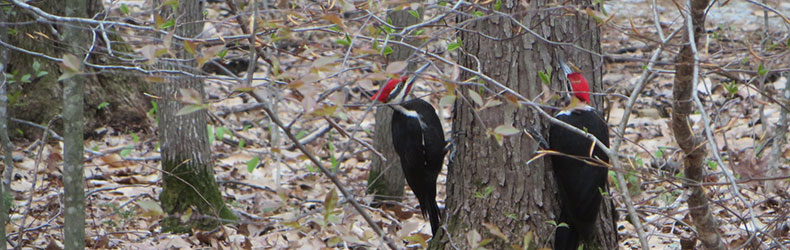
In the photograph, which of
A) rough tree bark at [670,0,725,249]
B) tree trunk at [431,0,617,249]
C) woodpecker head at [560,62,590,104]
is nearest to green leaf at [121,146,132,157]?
tree trunk at [431,0,617,249]

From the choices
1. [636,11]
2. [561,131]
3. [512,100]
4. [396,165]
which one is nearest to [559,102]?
[561,131]

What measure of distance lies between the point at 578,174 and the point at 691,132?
737mm

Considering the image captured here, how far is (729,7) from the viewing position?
33.0 feet

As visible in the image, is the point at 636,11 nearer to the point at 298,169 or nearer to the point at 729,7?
the point at 729,7

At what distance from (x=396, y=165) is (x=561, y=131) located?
2347 mm

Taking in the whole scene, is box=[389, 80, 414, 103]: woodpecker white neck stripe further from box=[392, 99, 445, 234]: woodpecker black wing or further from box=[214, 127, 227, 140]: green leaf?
box=[214, 127, 227, 140]: green leaf

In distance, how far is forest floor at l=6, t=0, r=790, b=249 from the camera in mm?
3654

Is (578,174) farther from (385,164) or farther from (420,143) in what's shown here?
(385,164)

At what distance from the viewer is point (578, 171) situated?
325cm

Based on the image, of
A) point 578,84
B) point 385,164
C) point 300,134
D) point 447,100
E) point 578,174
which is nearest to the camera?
point 447,100

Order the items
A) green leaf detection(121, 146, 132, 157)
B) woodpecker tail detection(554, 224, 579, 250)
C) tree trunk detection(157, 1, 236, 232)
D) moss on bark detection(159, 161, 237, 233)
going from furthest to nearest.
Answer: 1. green leaf detection(121, 146, 132, 157)
2. moss on bark detection(159, 161, 237, 233)
3. tree trunk detection(157, 1, 236, 232)
4. woodpecker tail detection(554, 224, 579, 250)

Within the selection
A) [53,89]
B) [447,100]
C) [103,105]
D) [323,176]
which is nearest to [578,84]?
[447,100]

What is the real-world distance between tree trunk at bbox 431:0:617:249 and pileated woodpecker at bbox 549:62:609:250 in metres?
0.07

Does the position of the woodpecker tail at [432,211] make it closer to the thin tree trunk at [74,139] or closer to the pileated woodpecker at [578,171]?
the pileated woodpecker at [578,171]
